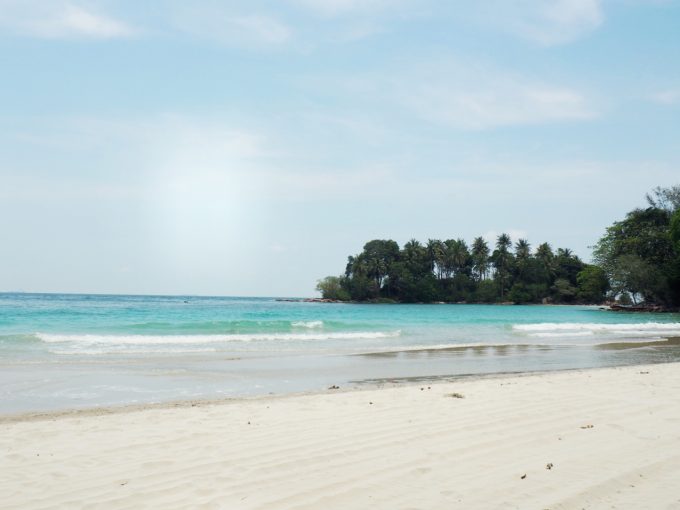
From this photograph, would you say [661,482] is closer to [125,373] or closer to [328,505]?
[328,505]

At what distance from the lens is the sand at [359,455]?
14.1 feet

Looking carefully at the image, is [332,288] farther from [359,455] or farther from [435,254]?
[359,455]

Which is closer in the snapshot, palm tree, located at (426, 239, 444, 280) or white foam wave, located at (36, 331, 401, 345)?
white foam wave, located at (36, 331, 401, 345)

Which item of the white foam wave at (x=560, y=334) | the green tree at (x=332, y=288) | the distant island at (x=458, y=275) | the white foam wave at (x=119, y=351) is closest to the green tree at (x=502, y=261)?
the distant island at (x=458, y=275)

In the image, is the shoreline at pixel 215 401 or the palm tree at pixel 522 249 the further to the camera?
the palm tree at pixel 522 249

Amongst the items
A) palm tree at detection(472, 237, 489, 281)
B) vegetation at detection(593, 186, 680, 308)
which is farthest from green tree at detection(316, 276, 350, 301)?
vegetation at detection(593, 186, 680, 308)

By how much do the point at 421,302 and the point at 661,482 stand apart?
338ft

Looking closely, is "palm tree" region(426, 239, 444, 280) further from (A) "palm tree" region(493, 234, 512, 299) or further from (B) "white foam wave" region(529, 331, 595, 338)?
(B) "white foam wave" region(529, 331, 595, 338)

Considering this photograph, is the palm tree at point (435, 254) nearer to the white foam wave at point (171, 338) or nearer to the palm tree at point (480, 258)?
the palm tree at point (480, 258)

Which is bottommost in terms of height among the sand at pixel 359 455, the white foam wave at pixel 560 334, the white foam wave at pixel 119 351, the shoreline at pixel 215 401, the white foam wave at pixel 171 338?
the white foam wave at pixel 560 334

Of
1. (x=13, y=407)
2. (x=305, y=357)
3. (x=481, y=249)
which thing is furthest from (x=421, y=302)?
(x=13, y=407)

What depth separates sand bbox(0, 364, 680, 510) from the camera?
14.1 feet

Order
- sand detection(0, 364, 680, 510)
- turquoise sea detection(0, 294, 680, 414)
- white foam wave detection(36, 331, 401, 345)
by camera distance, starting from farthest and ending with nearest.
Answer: white foam wave detection(36, 331, 401, 345) < turquoise sea detection(0, 294, 680, 414) < sand detection(0, 364, 680, 510)

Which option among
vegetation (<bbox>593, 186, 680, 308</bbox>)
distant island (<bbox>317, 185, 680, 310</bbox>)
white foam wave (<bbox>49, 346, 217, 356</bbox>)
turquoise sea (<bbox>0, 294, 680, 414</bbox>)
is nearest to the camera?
turquoise sea (<bbox>0, 294, 680, 414</bbox>)
